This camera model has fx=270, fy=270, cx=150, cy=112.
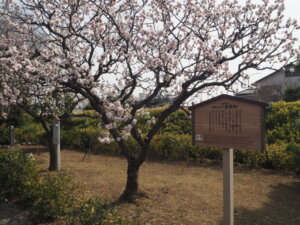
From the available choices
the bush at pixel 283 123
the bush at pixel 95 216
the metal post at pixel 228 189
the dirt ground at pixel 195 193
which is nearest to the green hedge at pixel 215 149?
the bush at pixel 283 123

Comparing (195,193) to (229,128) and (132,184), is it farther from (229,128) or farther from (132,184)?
(229,128)

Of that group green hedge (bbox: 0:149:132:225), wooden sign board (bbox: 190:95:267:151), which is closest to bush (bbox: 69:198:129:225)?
green hedge (bbox: 0:149:132:225)

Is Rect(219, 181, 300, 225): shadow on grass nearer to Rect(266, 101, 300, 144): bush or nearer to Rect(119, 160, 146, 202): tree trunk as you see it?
Rect(119, 160, 146, 202): tree trunk

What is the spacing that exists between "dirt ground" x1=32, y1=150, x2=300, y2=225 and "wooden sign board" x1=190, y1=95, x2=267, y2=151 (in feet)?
3.97

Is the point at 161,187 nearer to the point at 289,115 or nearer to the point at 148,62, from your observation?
the point at 148,62

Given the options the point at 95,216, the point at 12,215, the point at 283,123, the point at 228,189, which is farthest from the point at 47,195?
the point at 283,123

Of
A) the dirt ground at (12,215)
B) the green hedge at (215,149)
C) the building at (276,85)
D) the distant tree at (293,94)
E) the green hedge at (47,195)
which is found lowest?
the dirt ground at (12,215)

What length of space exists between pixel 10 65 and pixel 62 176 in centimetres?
191

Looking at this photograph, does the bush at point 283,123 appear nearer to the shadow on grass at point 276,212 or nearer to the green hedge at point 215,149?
the green hedge at point 215,149

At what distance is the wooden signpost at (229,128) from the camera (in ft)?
8.75

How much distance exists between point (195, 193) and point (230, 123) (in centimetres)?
227

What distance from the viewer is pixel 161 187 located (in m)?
5.11

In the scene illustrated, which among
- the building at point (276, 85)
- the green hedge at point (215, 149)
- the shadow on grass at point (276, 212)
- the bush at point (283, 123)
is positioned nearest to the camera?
the shadow on grass at point (276, 212)

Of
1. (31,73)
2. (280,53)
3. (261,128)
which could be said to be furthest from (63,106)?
(261,128)
